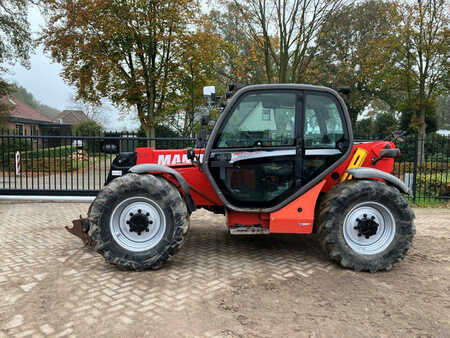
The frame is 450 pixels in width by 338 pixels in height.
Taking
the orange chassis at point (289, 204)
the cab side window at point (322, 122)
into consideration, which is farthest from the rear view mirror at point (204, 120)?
the cab side window at point (322, 122)

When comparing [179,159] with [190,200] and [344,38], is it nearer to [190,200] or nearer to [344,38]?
[190,200]

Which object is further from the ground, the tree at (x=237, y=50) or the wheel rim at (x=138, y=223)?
the tree at (x=237, y=50)

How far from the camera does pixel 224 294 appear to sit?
3604 mm

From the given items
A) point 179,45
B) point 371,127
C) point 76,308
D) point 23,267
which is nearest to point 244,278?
point 76,308

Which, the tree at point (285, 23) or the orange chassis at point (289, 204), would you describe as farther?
the tree at point (285, 23)

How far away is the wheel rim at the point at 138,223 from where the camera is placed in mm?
4266

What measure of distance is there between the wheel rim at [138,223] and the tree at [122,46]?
1232 cm

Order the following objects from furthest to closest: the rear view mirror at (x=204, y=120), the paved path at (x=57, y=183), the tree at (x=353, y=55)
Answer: the tree at (x=353, y=55) < the paved path at (x=57, y=183) < the rear view mirror at (x=204, y=120)

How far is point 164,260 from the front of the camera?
4.20 metres

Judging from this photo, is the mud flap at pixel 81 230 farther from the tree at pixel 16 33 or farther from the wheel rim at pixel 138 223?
the tree at pixel 16 33

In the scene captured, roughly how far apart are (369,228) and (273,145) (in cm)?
156

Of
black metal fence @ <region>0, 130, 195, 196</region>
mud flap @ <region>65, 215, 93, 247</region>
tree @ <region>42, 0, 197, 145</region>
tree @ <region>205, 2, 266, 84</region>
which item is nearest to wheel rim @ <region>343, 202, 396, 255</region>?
mud flap @ <region>65, 215, 93, 247</region>

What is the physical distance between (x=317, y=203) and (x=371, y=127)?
28.5 meters

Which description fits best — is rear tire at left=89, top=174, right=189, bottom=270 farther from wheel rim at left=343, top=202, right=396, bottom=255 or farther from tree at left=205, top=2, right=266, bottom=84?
tree at left=205, top=2, right=266, bottom=84
